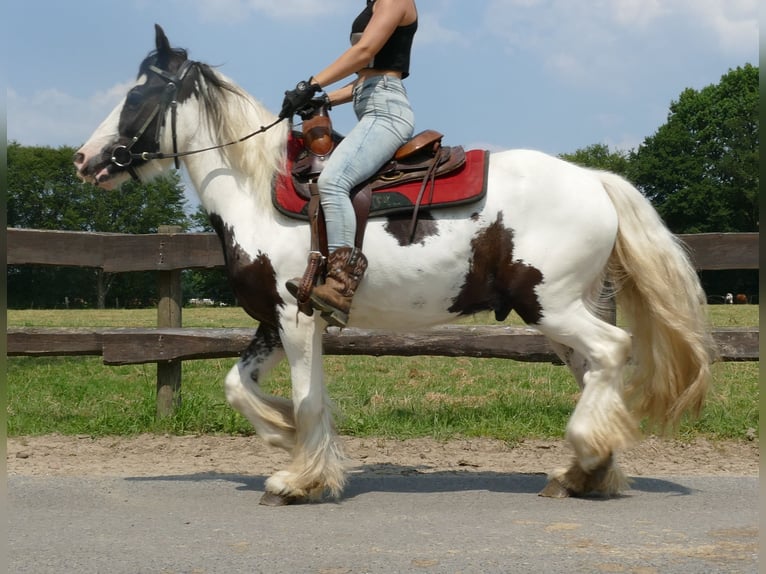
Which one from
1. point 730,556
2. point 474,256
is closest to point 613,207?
point 474,256

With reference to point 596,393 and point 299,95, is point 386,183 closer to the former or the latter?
point 299,95

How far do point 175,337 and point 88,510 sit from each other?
2.80 m

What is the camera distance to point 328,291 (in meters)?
4.66

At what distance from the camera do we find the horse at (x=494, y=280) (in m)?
4.88

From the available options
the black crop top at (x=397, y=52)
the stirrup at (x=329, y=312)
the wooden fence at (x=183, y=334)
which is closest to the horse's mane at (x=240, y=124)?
the black crop top at (x=397, y=52)

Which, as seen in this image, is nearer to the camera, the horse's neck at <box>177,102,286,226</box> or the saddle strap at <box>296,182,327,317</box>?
the saddle strap at <box>296,182,327,317</box>

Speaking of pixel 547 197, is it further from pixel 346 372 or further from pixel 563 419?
pixel 346 372

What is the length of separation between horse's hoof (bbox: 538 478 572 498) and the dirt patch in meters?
0.94

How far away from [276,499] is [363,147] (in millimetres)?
2054

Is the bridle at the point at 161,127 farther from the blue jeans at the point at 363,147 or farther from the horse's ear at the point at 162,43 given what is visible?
the blue jeans at the point at 363,147

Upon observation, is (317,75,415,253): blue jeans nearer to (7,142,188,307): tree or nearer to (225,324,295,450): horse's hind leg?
(225,324,295,450): horse's hind leg

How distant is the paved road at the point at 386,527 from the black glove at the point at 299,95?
7.48 ft

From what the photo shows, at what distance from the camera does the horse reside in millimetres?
4875

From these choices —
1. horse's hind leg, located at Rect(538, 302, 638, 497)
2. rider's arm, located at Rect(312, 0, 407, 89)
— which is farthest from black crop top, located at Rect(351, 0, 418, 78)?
horse's hind leg, located at Rect(538, 302, 638, 497)
